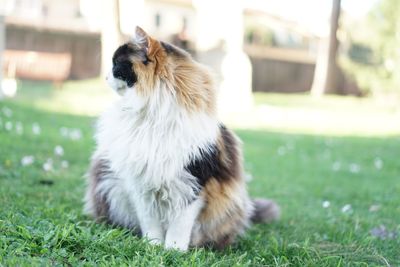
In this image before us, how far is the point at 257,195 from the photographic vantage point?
6.12 metres

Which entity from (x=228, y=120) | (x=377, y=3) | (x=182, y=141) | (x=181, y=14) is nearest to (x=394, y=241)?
(x=182, y=141)

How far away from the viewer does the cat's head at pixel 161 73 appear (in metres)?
3.25

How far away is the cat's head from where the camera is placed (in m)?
3.25

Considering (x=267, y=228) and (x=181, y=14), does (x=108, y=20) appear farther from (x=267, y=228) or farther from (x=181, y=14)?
(x=181, y=14)

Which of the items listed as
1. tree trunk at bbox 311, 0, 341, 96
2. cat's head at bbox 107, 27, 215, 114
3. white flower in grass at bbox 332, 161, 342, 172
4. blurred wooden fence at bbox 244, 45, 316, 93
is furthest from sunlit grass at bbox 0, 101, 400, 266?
blurred wooden fence at bbox 244, 45, 316, 93

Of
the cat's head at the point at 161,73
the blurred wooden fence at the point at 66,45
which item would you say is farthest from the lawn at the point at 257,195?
the blurred wooden fence at the point at 66,45

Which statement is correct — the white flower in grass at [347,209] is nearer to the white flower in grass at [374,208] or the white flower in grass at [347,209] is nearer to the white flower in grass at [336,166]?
the white flower in grass at [374,208]

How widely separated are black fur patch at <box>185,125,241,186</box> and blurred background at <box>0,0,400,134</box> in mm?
2885

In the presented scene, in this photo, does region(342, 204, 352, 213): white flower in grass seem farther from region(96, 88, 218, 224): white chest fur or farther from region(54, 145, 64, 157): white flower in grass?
region(54, 145, 64, 157): white flower in grass

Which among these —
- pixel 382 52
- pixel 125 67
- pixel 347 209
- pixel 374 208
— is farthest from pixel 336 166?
pixel 382 52

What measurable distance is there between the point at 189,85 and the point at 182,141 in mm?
354

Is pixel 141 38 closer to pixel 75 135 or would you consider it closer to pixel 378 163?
pixel 75 135

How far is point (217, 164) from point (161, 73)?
694 millimetres

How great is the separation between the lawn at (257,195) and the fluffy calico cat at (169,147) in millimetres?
278
